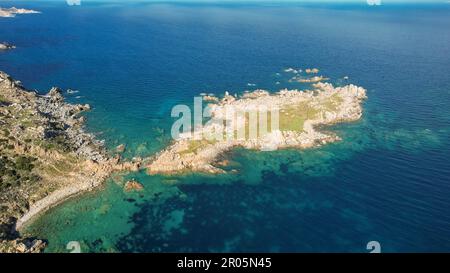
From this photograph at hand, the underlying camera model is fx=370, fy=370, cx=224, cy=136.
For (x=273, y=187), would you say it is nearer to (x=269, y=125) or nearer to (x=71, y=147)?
(x=269, y=125)

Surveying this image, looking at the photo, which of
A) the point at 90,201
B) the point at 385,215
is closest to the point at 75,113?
the point at 90,201

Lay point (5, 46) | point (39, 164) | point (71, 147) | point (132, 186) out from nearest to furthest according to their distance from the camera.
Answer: point (132, 186) → point (39, 164) → point (71, 147) → point (5, 46)

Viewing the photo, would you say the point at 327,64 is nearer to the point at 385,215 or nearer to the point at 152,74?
the point at 152,74

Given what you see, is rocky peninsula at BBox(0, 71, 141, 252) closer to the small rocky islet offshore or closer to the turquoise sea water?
the small rocky islet offshore

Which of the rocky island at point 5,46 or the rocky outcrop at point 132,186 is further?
the rocky island at point 5,46

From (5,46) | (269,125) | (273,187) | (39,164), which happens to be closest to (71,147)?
(39,164)

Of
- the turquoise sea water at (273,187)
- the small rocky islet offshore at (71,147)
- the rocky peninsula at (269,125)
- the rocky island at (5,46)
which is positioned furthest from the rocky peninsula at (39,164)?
the rocky island at (5,46)

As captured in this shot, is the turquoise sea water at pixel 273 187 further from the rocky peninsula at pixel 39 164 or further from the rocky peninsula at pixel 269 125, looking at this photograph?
the rocky peninsula at pixel 39 164
